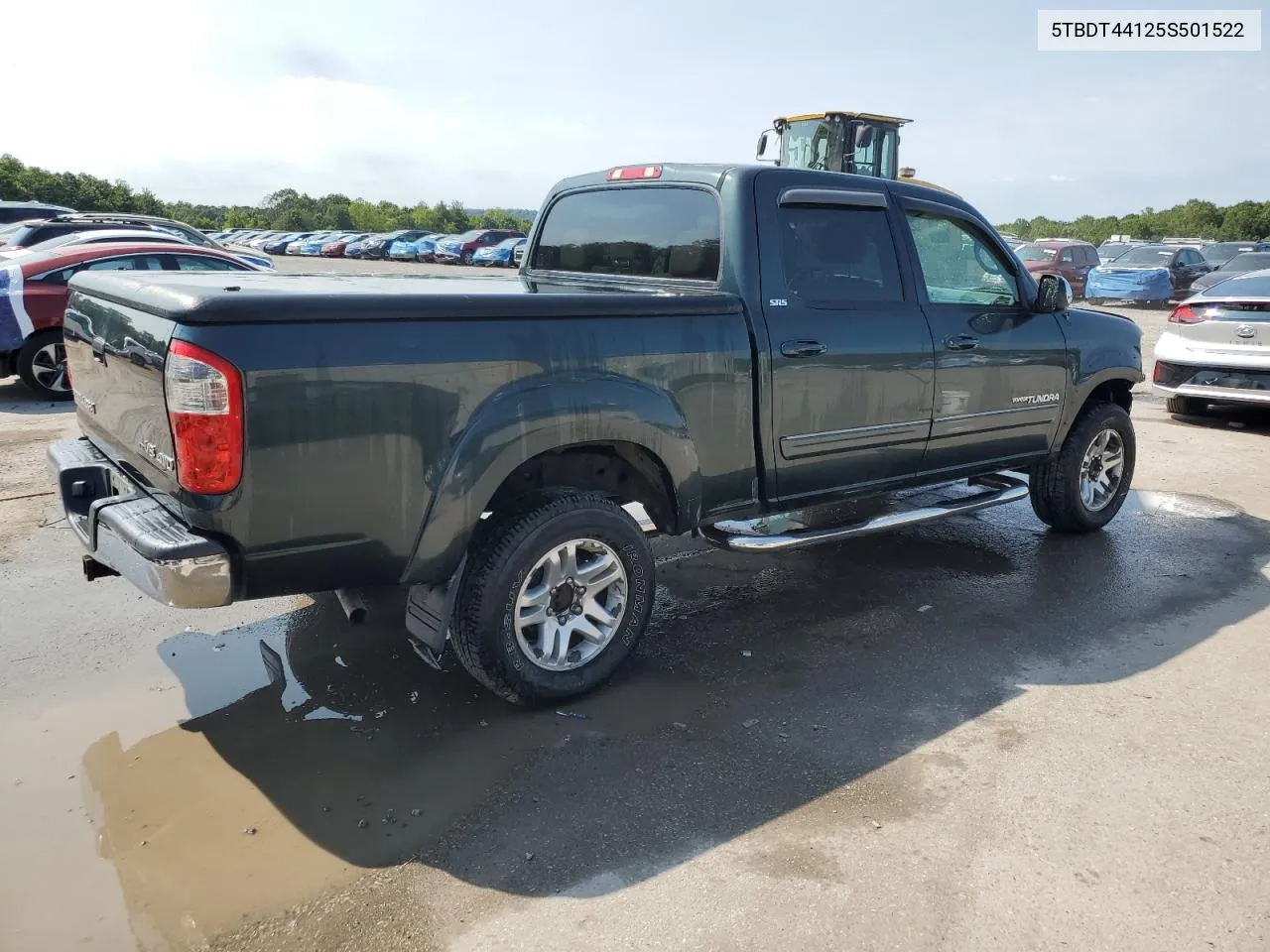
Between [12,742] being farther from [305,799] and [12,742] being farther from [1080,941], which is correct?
[1080,941]

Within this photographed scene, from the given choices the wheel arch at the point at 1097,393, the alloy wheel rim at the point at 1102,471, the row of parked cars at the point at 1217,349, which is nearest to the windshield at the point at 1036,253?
the row of parked cars at the point at 1217,349

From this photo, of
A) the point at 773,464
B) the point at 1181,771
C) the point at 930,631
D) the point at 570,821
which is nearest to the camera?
the point at 570,821

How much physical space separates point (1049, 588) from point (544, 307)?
3.21 meters

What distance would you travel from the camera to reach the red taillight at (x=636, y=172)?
4449 mm

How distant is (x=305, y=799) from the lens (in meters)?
3.01

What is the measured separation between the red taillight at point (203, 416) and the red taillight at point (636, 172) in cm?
242

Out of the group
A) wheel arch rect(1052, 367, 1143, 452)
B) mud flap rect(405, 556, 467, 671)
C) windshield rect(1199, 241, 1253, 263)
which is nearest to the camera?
mud flap rect(405, 556, 467, 671)

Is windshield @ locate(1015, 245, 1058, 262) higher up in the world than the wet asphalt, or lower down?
higher up

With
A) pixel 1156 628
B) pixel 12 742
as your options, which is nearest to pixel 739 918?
pixel 12 742

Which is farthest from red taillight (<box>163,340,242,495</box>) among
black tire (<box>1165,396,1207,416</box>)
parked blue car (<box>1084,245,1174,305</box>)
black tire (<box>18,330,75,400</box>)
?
parked blue car (<box>1084,245,1174,305</box>)

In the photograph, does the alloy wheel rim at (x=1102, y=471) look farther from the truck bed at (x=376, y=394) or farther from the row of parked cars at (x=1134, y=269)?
the row of parked cars at (x=1134, y=269)

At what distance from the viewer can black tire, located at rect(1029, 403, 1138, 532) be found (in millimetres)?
5570

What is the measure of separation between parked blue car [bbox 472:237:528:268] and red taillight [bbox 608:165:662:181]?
2889 centimetres

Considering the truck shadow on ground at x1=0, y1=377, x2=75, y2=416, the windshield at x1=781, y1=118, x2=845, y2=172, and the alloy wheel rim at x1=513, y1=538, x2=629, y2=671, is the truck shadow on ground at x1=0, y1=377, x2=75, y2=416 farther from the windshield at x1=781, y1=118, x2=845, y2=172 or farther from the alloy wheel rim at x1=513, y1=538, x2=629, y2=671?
the windshield at x1=781, y1=118, x2=845, y2=172
